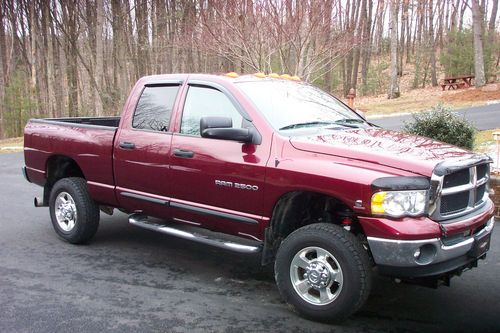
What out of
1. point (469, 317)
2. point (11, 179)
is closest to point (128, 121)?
A: point (469, 317)

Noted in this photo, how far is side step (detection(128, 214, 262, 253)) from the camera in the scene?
4395 millimetres

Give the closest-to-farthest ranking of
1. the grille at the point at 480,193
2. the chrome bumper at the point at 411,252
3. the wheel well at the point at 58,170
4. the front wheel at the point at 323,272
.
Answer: the chrome bumper at the point at 411,252 → the front wheel at the point at 323,272 → the grille at the point at 480,193 → the wheel well at the point at 58,170

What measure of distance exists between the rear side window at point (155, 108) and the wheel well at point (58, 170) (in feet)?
4.41

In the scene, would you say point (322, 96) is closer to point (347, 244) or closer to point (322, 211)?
point (322, 211)

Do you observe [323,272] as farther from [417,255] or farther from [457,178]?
[457,178]

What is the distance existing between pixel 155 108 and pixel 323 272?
2550 millimetres

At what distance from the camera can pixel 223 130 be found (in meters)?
4.29

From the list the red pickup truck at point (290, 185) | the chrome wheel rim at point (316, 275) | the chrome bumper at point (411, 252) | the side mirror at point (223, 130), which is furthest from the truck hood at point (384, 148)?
the chrome wheel rim at point (316, 275)

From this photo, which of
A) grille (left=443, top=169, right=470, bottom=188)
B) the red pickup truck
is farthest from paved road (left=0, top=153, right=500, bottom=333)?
grille (left=443, top=169, right=470, bottom=188)

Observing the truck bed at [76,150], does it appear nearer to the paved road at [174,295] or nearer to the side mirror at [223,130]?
the paved road at [174,295]

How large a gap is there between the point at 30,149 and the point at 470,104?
68.8 ft

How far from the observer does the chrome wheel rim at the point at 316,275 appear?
3.89 meters

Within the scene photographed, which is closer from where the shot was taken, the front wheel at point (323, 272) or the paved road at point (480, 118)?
the front wheel at point (323, 272)

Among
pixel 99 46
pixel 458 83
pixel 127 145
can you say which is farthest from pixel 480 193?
pixel 458 83
